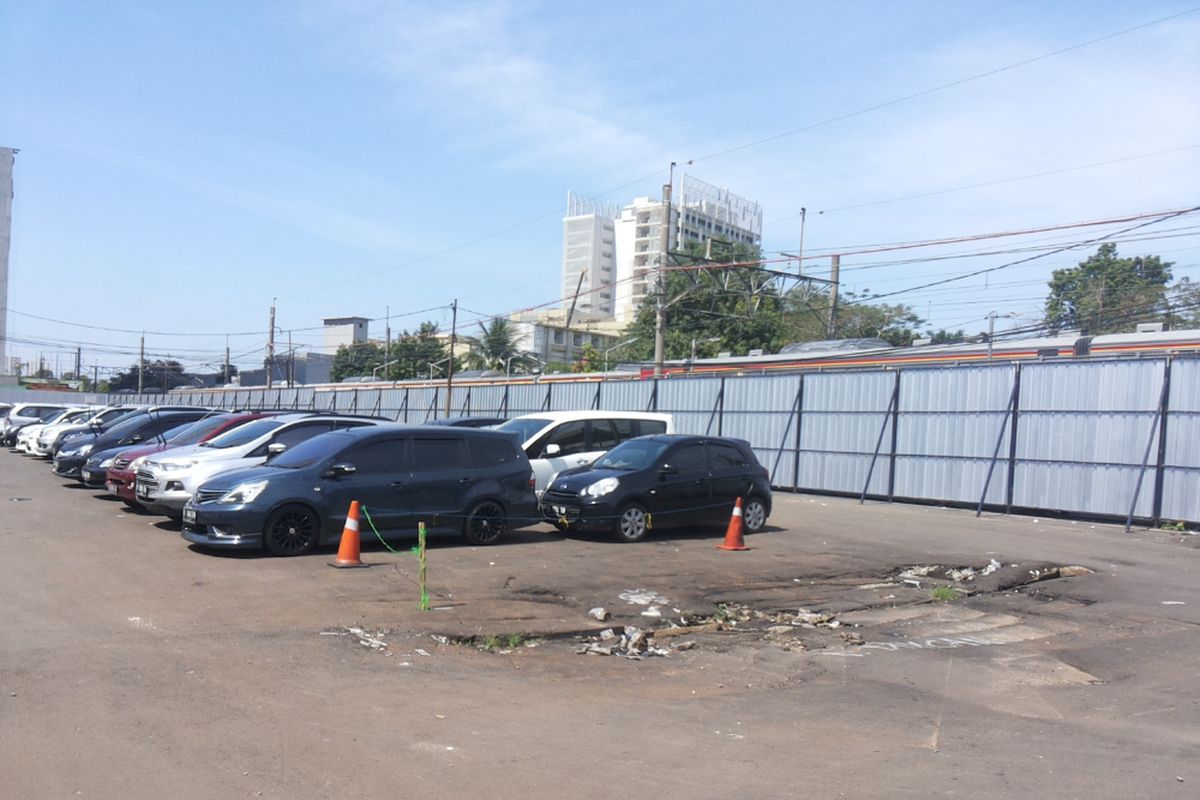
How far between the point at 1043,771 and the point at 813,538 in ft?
33.0

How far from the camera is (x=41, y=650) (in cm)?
734

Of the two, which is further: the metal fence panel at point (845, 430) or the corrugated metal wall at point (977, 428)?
the metal fence panel at point (845, 430)

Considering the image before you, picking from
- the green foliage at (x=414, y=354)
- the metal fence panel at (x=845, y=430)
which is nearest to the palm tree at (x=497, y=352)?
the green foliage at (x=414, y=354)

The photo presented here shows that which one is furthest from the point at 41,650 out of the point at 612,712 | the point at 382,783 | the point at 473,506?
the point at 473,506

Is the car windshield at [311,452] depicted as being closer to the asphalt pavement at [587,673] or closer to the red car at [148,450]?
the asphalt pavement at [587,673]

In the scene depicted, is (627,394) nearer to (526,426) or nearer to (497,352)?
(526,426)

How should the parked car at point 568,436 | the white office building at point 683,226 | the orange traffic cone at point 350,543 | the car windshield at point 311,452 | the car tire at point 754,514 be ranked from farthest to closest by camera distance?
the white office building at point 683,226 < the parked car at point 568,436 < the car tire at point 754,514 < the car windshield at point 311,452 < the orange traffic cone at point 350,543

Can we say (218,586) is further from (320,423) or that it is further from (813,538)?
(813,538)

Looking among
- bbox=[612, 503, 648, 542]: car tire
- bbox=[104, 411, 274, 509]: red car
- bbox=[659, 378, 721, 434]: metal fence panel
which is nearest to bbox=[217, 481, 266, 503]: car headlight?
bbox=[104, 411, 274, 509]: red car

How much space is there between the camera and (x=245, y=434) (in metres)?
15.6

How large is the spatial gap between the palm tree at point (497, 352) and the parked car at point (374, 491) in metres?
61.3

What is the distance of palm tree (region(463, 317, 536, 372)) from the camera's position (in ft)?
255

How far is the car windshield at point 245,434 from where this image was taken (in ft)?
50.4

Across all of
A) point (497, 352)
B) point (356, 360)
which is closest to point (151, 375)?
point (356, 360)
